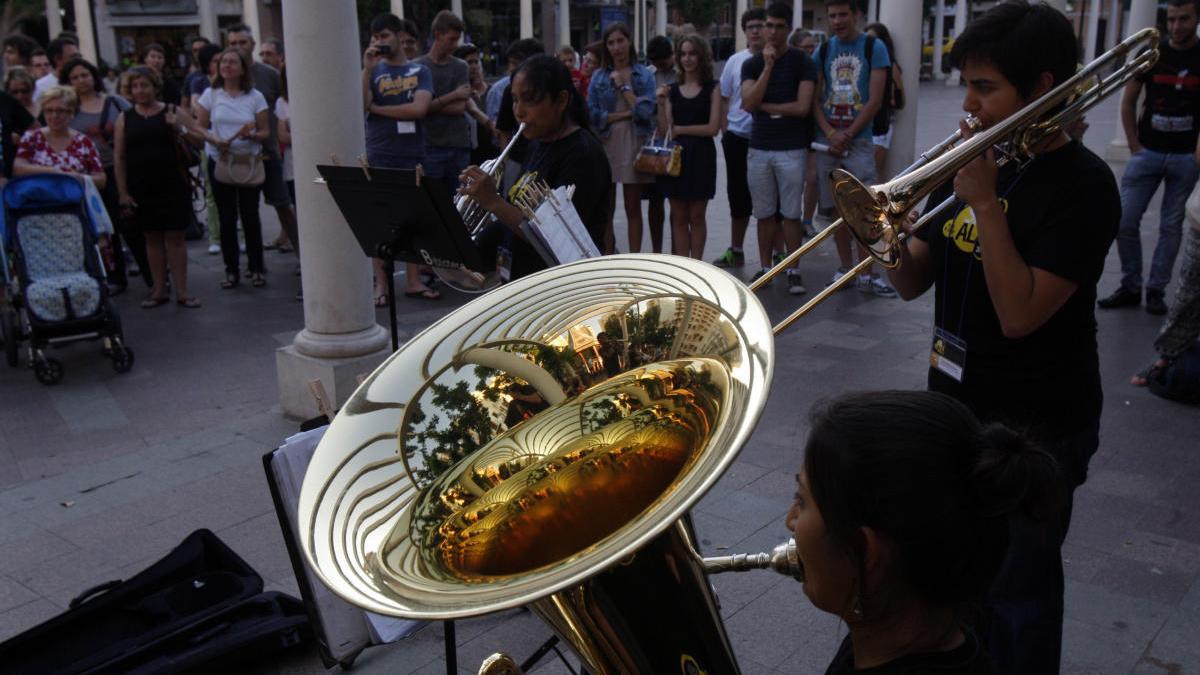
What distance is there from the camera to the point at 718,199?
11.3 meters

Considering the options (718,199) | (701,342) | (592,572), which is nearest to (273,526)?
(701,342)

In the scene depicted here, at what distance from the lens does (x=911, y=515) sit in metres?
1.26

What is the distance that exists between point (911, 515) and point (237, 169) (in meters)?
6.85

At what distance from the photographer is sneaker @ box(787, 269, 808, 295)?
6.82 metres

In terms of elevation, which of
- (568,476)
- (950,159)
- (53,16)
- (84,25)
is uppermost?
(53,16)

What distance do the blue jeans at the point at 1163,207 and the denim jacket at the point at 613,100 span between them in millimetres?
3172

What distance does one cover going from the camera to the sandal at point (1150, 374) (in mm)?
4930

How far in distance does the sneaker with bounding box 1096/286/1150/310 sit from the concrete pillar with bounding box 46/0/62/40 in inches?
1143

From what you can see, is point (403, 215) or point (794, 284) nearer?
point (403, 215)

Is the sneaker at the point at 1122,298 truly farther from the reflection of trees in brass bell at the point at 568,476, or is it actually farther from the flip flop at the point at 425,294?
the reflection of trees in brass bell at the point at 568,476

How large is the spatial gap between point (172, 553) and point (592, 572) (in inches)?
90.7

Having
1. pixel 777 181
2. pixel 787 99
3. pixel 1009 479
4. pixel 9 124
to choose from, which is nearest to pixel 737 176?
pixel 777 181

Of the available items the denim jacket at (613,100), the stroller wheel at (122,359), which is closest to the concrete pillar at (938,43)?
the denim jacket at (613,100)

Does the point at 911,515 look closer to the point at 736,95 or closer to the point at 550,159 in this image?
the point at 550,159
